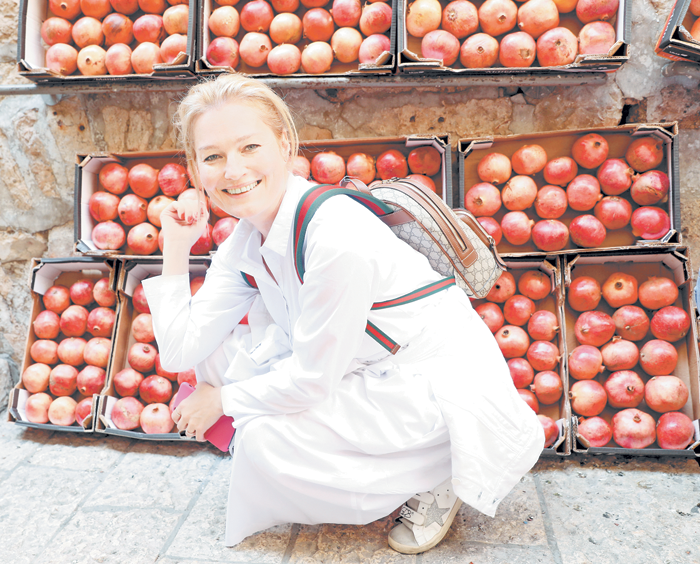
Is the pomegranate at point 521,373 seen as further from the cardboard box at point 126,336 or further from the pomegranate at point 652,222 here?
the cardboard box at point 126,336

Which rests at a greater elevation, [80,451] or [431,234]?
[431,234]

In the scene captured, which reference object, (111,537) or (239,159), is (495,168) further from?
(111,537)

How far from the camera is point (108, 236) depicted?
7.03 feet

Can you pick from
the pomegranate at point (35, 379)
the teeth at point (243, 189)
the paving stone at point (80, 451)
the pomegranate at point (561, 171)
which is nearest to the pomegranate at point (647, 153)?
the pomegranate at point (561, 171)

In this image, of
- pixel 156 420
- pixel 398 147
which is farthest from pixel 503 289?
pixel 156 420

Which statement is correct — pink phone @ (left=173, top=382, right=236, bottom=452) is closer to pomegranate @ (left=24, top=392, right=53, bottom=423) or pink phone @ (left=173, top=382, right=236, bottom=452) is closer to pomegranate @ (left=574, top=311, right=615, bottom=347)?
pomegranate @ (left=24, top=392, right=53, bottom=423)

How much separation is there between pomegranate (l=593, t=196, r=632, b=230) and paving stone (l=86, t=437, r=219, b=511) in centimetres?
188

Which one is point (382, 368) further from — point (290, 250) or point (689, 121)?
point (689, 121)

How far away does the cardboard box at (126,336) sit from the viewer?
1995mm

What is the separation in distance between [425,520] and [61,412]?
1.66m

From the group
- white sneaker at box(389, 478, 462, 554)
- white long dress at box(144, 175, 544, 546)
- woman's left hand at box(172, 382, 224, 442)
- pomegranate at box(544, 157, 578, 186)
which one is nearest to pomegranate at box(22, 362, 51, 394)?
woman's left hand at box(172, 382, 224, 442)

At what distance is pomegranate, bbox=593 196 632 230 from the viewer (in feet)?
6.33

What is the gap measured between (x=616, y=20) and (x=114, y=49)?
214cm

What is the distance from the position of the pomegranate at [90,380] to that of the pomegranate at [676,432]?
2.30 meters
